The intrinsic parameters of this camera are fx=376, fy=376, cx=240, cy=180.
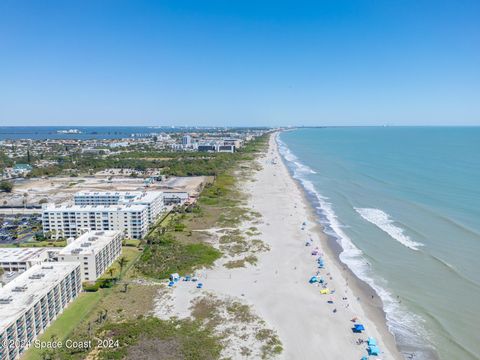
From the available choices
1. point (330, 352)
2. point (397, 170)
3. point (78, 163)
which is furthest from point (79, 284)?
point (78, 163)

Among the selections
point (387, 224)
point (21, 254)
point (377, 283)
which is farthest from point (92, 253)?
point (387, 224)

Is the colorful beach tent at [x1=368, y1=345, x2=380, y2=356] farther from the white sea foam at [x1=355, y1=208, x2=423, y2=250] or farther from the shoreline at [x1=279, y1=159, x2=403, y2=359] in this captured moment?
the white sea foam at [x1=355, y1=208, x2=423, y2=250]

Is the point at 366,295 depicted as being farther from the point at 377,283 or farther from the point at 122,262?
the point at 122,262

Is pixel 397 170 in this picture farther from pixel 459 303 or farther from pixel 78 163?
pixel 78 163

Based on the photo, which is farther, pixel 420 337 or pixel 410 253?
pixel 410 253

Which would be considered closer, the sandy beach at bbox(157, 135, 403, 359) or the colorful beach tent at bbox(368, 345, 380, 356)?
the colorful beach tent at bbox(368, 345, 380, 356)

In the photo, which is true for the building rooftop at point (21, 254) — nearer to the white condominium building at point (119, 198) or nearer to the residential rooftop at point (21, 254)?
the residential rooftop at point (21, 254)

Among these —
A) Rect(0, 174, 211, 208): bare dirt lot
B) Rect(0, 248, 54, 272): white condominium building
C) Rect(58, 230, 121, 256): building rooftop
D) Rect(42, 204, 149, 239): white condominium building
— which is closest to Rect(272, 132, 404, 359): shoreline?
Rect(42, 204, 149, 239): white condominium building
